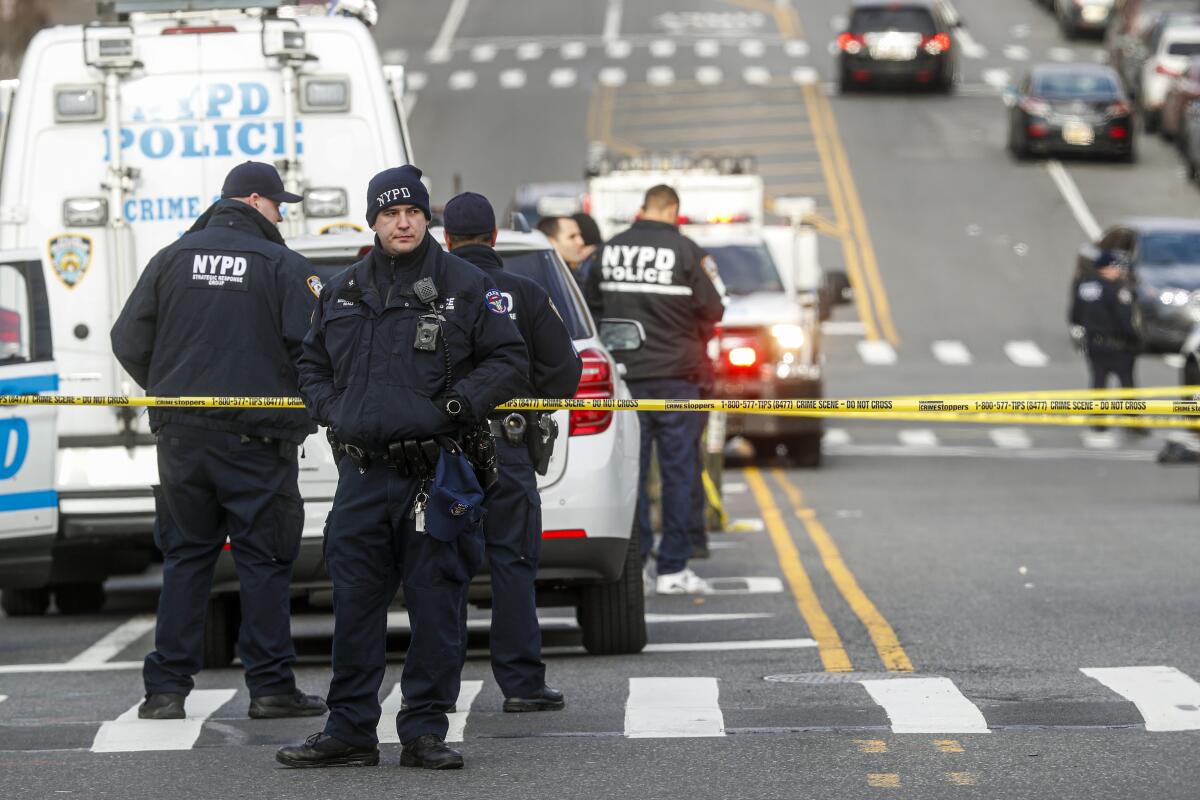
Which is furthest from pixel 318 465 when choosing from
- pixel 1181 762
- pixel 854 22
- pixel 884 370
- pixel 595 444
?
pixel 854 22

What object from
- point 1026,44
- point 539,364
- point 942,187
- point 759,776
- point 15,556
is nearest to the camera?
point 759,776

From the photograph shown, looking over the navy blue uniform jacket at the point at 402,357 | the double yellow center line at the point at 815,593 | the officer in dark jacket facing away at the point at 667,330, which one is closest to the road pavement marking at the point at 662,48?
the double yellow center line at the point at 815,593

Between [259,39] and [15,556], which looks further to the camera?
[259,39]

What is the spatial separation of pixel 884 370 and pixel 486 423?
22.0 m

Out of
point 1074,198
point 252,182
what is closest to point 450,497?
point 252,182

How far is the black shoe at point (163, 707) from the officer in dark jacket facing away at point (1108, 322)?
15733 millimetres

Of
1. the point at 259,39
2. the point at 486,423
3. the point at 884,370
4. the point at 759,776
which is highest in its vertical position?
A: the point at 259,39

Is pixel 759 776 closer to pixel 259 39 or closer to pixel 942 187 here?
pixel 259 39

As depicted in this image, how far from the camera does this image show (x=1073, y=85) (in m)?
40.0

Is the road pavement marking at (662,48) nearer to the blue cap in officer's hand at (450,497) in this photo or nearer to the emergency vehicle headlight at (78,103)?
the emergency vehicle headlight at (78,103)

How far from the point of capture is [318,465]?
10.5 meters

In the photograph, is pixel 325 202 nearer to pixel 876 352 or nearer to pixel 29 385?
pixel 29 385

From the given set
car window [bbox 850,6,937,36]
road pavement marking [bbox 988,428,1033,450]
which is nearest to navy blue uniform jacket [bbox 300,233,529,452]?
road pavement marking [bbox 988,428,1033,450]

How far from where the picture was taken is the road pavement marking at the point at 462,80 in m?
49.6
